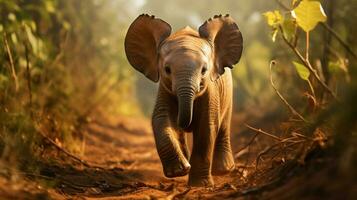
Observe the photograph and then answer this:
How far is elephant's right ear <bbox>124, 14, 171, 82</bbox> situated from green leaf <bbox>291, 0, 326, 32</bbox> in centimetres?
168

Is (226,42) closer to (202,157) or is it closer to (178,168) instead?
(202,157)

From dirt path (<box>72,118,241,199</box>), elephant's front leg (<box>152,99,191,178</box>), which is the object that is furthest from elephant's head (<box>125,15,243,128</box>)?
dirt path (<box>72,118,241,199</box>)

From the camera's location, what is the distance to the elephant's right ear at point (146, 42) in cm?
539

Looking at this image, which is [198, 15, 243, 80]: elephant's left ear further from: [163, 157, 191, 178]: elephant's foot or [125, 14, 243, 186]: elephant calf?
[163, 157, 191, 178]: elephant's foot

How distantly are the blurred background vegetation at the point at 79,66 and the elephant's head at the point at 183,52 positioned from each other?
3.14 feet

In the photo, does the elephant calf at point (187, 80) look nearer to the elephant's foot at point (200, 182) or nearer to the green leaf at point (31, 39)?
the elephant's foot at point (200, 182)

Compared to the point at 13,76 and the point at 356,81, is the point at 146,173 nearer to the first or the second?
the point at 13,76

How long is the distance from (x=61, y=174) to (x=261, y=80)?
1343cm

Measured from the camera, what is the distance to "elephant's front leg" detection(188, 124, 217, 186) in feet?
17.0

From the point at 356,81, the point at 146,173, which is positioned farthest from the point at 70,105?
the point at 356,81

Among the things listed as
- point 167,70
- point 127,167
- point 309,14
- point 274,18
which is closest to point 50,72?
point 127,167

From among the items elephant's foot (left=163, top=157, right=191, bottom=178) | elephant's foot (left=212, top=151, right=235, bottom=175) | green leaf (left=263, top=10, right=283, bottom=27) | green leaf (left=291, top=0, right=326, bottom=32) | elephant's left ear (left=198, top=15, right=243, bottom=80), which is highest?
elephant's left ear (left=198, top=15, right=243, bottom=80)

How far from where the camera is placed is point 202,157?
524cm

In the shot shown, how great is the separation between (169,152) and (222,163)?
1338 mm
